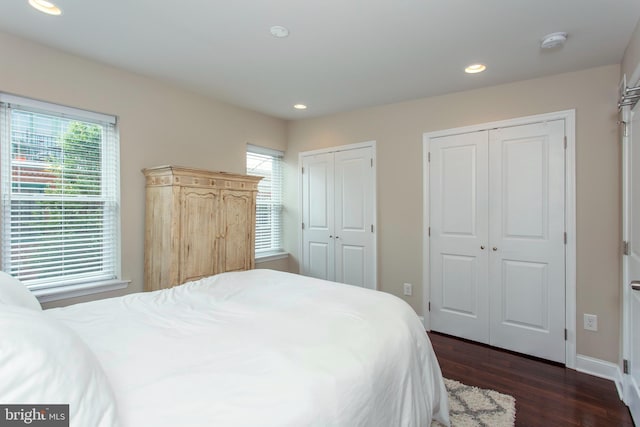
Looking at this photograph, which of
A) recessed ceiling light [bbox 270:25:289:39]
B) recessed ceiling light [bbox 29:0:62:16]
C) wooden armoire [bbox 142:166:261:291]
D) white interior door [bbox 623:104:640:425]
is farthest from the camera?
wooden armoire [bbox 142:166:261:291]

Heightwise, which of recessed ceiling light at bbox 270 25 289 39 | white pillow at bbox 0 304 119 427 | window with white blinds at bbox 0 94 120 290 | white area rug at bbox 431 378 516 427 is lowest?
white area rug at bbox 431 378 516 427

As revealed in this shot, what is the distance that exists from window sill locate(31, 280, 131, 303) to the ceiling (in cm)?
185

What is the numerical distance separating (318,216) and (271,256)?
82 cm

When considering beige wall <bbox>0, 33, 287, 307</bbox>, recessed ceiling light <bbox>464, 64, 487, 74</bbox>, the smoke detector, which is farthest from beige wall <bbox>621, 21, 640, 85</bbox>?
beige wall <bbox>0, 33, 287, 307</bbox>

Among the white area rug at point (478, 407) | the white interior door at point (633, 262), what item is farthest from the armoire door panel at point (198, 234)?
the white interior door at point (633, 262)

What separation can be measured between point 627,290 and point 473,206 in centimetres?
129

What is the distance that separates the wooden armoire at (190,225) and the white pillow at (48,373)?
1912 millimetres

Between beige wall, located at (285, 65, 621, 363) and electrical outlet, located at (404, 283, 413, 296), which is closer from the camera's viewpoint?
beige wall, located at (285, 65, 621, 363)

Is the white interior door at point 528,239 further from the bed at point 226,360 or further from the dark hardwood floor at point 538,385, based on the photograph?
the bed at point 226,360

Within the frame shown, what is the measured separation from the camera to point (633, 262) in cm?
215

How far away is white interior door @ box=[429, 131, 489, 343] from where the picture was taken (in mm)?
3170

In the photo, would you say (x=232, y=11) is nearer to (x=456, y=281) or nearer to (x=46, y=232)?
(x=46, y=232)

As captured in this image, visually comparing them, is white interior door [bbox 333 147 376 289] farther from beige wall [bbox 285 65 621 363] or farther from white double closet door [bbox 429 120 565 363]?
white double closet door [bbox 429 120 565 363]

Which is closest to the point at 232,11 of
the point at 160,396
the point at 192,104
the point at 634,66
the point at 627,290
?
the point at 192,104
